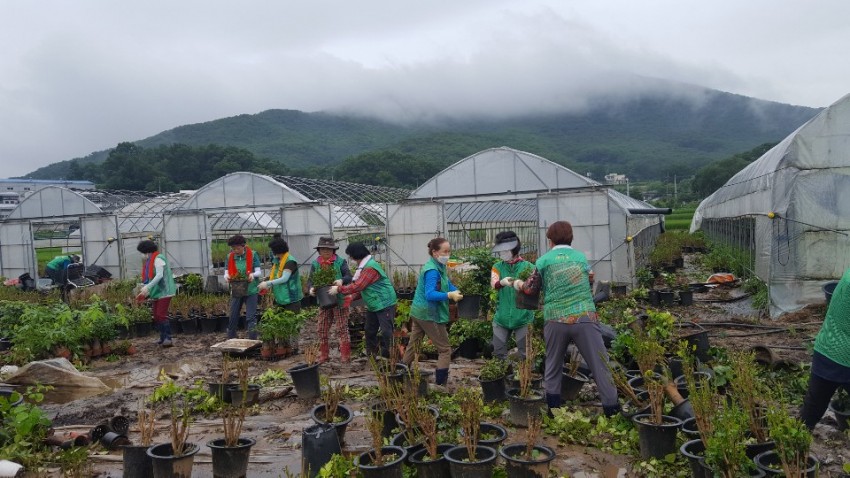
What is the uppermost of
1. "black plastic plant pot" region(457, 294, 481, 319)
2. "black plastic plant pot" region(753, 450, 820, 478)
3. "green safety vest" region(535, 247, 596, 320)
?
"green safety vest" region(535, 247, 596, 320)

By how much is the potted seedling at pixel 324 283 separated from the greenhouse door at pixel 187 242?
10.5m

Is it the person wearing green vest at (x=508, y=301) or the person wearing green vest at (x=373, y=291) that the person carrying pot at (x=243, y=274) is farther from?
the person wearing green vest at (x=508, y=301)

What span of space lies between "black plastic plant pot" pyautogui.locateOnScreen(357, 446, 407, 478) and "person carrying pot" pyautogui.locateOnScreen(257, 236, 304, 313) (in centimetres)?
460

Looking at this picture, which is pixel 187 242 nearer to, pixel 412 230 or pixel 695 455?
pixel 412 230

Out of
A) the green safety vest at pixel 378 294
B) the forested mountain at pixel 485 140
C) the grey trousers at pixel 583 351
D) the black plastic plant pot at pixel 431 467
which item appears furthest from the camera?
the forested mountain at pixel 485 140

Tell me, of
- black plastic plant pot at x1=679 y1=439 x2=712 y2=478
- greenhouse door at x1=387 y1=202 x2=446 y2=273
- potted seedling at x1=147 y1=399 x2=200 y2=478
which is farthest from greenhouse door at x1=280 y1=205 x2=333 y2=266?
black plastic plant pot at x1=679 y1=439 x2=712 y2=478

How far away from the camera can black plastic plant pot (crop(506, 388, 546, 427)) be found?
5328mm

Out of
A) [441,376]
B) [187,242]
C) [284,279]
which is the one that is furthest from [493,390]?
[187,242]

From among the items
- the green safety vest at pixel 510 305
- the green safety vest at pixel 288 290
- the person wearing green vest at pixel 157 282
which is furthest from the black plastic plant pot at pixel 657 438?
the person wearing green vest at pixel 157 282

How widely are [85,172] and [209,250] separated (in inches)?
1640

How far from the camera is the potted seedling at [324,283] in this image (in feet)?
25.3

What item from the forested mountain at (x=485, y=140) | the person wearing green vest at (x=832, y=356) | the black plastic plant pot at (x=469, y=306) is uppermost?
the forested mountain at (x=485, y=140)

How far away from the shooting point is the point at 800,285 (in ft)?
34.4

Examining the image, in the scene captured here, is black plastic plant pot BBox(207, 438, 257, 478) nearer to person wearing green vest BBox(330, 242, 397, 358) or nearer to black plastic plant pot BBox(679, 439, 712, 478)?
person wearing green vest BBox(330, 242, 397, 358)
